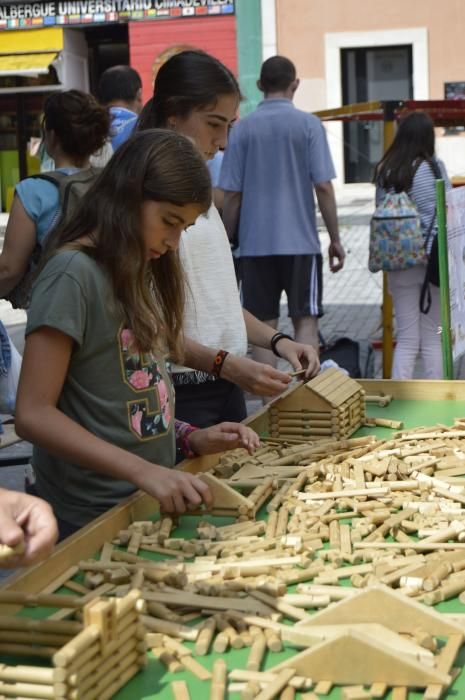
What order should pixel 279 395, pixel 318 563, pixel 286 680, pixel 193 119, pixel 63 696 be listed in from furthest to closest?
pixel 279 395, pixel 193 119, pixel 318 563, pixel 286 680, pixel 63 696

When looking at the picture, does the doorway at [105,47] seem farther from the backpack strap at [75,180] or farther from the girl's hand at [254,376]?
the girl's hand at [254,376]

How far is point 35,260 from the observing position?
4355 mm

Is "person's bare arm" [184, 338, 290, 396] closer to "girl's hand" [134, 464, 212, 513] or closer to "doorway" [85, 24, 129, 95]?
"girl's hand" [134, 464, 212, 513]

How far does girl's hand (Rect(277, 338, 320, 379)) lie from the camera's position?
347cm

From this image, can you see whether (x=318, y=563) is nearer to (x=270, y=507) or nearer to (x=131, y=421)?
(x=270, y=507)

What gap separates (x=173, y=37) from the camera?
22375mm

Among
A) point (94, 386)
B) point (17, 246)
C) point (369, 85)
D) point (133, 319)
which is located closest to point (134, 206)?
point (133, 319)

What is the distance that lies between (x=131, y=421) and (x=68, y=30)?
69.3 ft

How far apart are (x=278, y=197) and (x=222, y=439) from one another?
435 centimetres

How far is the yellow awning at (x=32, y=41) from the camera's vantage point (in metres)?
22.1

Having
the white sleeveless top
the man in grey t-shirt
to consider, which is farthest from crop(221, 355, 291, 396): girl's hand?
the man in grey t-shirt

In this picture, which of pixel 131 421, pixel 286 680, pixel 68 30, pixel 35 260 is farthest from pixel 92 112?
pixel 68 30

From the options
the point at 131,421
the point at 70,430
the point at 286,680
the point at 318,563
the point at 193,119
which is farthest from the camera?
the point at 193,119

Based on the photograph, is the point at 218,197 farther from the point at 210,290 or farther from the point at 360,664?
the point at 360,664
